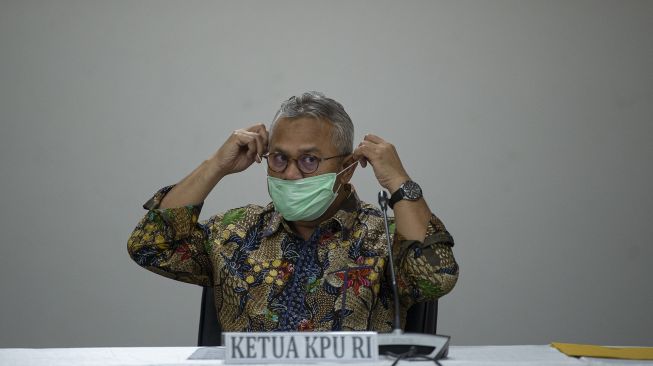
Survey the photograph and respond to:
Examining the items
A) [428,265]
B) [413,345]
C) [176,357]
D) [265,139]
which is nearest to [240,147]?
[265,139]

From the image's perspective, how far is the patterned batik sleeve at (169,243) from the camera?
2.24 m

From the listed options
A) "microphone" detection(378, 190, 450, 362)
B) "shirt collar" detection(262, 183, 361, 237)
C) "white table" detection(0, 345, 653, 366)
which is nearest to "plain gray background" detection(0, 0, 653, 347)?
"shirt collar" detection(262, 183, 361, 237)

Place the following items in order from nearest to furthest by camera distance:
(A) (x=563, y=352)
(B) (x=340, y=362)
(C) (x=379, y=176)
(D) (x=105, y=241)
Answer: (B) (x=340, y=362), (A) (x=563, y=352), (C) (x=379, y=176), (D) (x=105, y=241)

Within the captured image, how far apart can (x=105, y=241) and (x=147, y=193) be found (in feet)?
0.87

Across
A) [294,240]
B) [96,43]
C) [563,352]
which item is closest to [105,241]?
[96,43]

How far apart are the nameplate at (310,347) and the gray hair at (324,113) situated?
0.94 metres

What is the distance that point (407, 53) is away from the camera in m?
3.40

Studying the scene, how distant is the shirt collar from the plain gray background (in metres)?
0.97

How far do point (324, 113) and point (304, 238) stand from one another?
14.9 inches

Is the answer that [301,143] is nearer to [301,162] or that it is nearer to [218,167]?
[301,162]

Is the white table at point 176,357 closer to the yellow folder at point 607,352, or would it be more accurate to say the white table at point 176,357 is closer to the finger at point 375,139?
the yellow folder at point 607,352

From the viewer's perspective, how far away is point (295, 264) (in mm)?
2246

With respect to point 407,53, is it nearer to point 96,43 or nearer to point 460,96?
point 460,96

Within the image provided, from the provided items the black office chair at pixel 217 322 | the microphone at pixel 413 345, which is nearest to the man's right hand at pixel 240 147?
the black office chair at pixel 217 322
